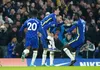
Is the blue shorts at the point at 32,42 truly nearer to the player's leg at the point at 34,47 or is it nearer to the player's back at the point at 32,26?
the player's leg at the point at 34,47

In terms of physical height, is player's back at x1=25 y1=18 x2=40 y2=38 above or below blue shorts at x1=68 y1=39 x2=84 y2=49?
above

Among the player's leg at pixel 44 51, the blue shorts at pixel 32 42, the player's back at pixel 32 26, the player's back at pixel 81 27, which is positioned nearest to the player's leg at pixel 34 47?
the blue shorts at pixel 32 42

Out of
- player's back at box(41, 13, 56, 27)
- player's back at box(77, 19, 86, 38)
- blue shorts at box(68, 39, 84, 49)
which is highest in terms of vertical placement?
player's back at box(41, 13, 56, 27)

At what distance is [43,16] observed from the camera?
17953mm

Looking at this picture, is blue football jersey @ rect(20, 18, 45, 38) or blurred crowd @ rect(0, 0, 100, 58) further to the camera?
blurred crowd @ rect(0, 0, 100, 58)

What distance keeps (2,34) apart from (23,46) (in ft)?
3.24

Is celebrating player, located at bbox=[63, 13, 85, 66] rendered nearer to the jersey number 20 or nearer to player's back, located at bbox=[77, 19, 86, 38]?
player's back, located at bbox=[77, 19, 86, 38]

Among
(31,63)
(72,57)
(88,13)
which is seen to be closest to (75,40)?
(72,57)

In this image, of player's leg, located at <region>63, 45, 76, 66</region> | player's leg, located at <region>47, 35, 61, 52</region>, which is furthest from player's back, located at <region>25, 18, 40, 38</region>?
player's leg, located at <region>63, 45, 76, 66</region>

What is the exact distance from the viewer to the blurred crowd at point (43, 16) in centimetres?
1667

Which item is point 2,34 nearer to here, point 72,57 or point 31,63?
point 31,63

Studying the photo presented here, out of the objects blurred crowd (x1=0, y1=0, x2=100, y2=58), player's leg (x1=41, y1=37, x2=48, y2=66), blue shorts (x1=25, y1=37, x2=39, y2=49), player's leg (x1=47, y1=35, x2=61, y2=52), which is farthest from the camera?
blurred crowd (x1=0, y1=0, x2=100, y2=58)

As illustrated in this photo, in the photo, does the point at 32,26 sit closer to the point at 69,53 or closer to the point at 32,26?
the point at 32,26

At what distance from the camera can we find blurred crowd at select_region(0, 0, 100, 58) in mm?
16672
